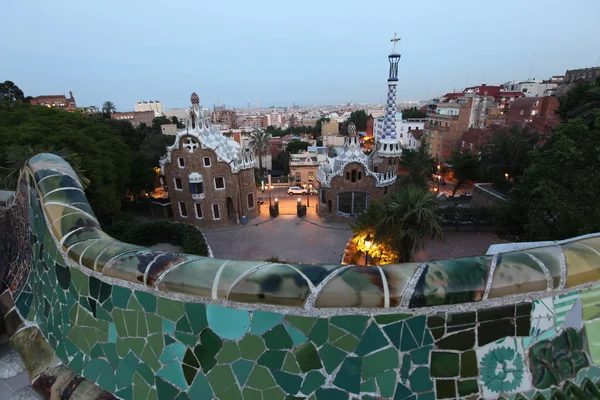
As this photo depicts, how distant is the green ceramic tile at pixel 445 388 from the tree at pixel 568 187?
8846 millimetres

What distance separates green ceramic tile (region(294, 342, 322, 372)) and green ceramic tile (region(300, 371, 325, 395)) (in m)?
0.06

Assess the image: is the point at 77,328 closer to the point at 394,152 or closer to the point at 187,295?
the point at 187,295

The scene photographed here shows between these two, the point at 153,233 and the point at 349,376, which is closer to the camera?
the point at 349,376

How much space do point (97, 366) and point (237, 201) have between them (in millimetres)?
18661

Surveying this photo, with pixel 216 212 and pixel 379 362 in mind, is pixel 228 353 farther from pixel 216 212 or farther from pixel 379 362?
pixel 216 212

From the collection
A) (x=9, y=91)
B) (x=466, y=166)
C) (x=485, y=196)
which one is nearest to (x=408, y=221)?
(x=485, y=196)

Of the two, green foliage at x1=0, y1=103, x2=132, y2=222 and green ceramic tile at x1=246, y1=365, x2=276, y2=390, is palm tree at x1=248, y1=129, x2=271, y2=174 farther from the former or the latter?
green ceramic tile at x1=246, y1=365, x2=276, y2=390

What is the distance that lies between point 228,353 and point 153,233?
16692 millimetres

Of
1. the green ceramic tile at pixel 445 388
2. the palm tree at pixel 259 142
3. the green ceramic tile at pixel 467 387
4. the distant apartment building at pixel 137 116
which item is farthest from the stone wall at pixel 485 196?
the distant apartment building at pixel 137 116

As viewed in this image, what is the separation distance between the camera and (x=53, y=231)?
163 inches

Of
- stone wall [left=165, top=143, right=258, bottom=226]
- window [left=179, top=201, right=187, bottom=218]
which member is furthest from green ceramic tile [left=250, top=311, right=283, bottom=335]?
window [left=179, top=201, right=187, bottom=218]

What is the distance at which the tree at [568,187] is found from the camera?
29.7 feet

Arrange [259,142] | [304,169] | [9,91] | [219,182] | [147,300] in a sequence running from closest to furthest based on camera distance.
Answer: [147,300] → [219,182] → [304,169] → [259,142] → [9,91]

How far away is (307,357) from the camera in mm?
2814
